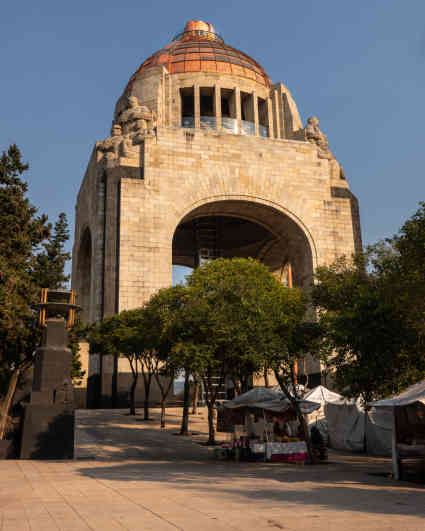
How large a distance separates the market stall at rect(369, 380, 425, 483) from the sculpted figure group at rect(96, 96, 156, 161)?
26.0 meters

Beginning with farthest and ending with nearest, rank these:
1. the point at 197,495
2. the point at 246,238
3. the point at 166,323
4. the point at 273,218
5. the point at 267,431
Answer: the point at 246,238 → the point at 273,218 → the point at 166,323 → the point at 267,431 → the point at 197,495

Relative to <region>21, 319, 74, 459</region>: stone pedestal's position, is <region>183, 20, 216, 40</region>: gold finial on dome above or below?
above

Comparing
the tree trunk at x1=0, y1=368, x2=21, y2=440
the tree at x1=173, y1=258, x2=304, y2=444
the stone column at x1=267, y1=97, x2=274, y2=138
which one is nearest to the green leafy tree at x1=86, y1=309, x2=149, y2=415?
the tree at x1=173, y1=258, x2=304, y2=444

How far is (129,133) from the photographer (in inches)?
1419

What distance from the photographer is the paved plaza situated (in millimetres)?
6637

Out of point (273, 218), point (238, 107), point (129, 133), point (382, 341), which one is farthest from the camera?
point (238, 107)

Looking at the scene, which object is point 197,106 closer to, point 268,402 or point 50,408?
point 268,402

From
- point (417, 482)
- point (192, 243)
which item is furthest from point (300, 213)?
point (417, 482)

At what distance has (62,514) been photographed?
7.12 metres

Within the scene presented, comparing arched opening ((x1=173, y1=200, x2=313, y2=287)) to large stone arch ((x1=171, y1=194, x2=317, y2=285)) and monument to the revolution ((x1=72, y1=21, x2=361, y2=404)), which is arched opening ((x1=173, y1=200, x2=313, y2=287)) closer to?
large stone arch ((x1=171, y1=194, x2=317, y2=285))

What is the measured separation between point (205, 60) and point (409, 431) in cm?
3833

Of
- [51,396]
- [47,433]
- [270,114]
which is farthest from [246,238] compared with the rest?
[47,433]

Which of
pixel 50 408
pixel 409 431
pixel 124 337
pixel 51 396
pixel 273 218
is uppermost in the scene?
pixel 273 218

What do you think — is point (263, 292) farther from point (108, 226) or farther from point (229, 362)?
point (108, 226)
